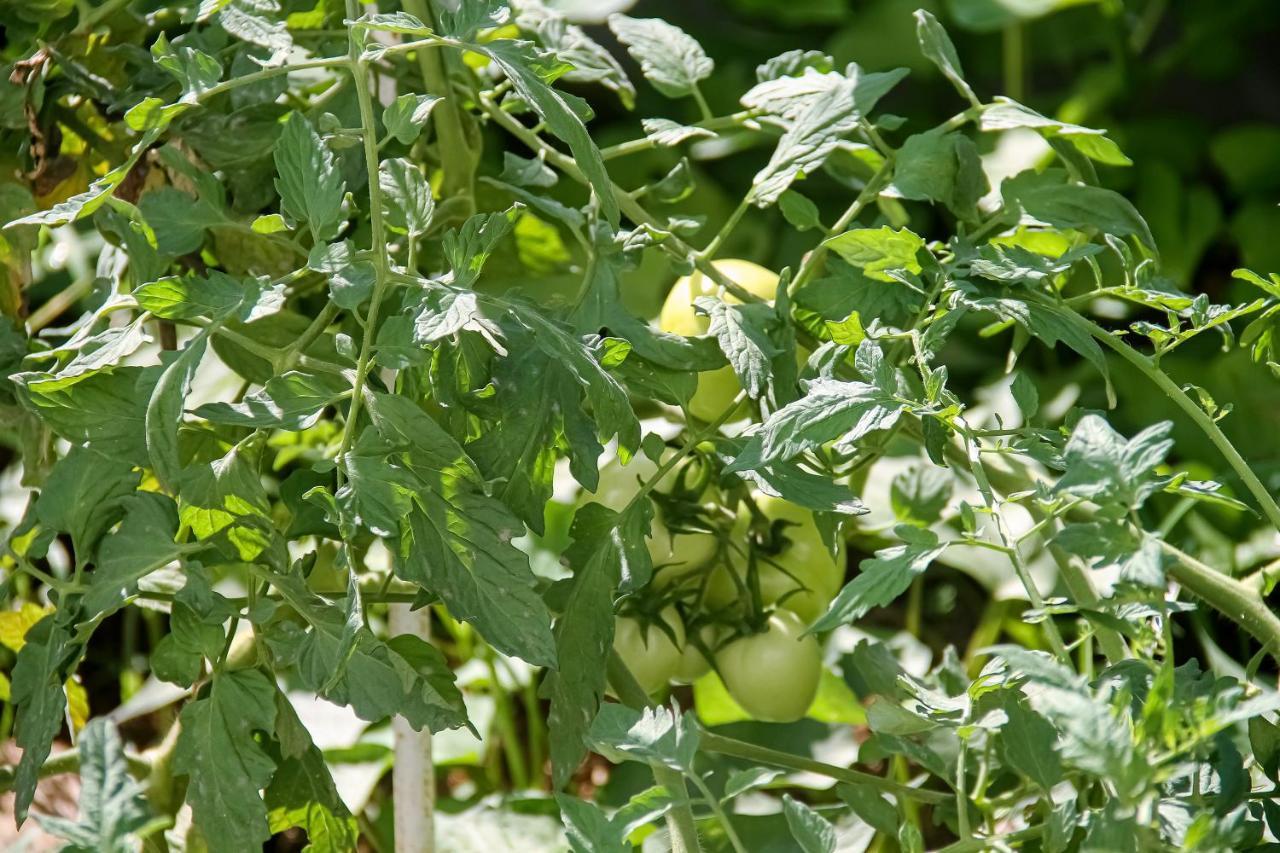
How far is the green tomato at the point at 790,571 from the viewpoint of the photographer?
61cm

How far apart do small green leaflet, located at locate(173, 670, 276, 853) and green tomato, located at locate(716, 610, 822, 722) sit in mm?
230

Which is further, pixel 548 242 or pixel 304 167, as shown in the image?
pixel 548 242

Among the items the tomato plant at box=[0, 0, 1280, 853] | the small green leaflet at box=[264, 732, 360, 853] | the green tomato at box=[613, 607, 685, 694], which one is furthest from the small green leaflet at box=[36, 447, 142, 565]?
the green tomato at box=[613, 607, 685, 694]

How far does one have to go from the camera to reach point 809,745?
0.81 meters

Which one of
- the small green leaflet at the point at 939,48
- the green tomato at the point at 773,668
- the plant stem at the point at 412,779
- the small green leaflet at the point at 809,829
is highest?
the small green leaflet at the point at 939,48

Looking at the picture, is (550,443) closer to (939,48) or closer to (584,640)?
(584,640)

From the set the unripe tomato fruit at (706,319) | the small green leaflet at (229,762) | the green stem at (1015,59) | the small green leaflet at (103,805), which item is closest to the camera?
the small green leaflet at (103,805)

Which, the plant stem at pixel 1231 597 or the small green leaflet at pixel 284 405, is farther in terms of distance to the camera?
the plant stem at pixel 1231 597

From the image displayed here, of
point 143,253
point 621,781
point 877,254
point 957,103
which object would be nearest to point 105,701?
point 621,781

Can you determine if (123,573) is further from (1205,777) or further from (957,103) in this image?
(957,103)

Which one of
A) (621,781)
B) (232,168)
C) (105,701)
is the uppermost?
(232,168)

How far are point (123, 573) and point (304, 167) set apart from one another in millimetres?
142

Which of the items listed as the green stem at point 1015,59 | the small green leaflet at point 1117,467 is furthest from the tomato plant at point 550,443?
the green stem at point 1015,59

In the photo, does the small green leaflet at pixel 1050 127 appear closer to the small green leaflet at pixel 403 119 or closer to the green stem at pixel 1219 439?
the green stem at pixel 1219 439
